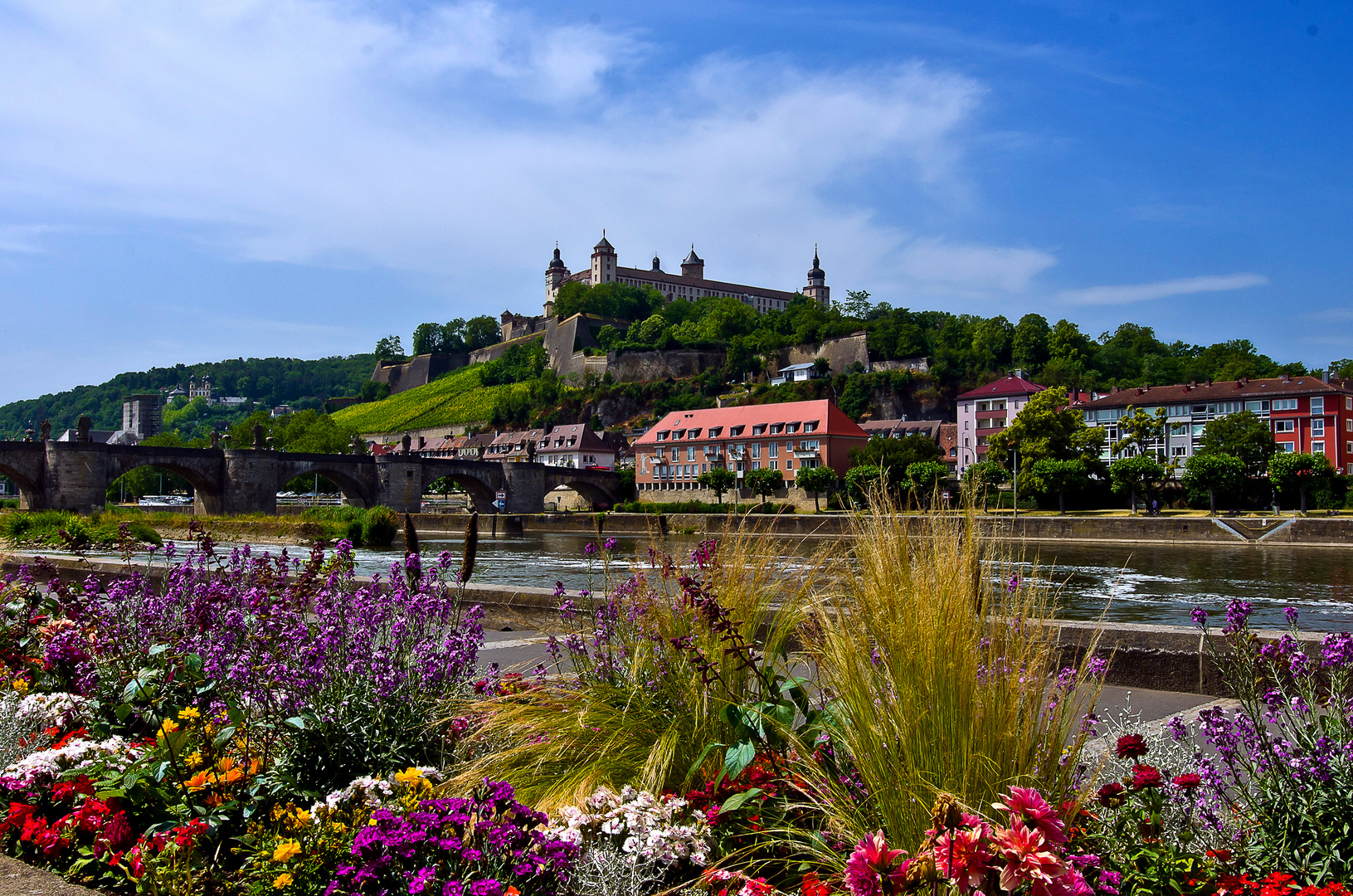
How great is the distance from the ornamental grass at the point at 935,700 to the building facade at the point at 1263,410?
57823 millimetres

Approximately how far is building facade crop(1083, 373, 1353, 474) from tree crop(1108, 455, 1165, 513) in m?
8.49

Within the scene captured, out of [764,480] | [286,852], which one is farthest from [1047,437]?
[286,852]

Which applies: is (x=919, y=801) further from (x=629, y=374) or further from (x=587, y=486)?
(x=629, y=374)

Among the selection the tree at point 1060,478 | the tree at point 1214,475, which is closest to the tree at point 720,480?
the tree at point 1060,478

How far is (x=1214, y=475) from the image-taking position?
45625mm

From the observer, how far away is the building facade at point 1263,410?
191ft

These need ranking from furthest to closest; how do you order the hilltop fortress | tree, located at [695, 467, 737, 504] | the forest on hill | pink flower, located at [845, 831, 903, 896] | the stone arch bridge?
1. the forest on hill
2. the hilltop fortress
3. tree, located at [695, 467, 737, 504]
4. the stone arch bridge
5. pink flower, located at [845, 831, 903, 896]

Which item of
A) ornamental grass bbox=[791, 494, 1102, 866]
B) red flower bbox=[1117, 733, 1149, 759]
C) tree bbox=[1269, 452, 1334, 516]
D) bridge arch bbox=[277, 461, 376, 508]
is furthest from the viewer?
bridge arch bbox=[277, 461, 376, 508]

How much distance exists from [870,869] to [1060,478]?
161ft

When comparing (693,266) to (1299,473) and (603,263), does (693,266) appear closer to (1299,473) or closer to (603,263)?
(603,263)

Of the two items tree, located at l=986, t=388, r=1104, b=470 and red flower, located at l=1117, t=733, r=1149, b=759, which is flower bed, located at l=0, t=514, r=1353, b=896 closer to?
red flower, located at l=1117, t=733, r=1149, b=759

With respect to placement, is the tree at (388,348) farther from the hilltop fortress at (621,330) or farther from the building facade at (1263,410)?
the building facade at (1263,410)

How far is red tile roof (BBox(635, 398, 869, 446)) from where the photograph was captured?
66625mm

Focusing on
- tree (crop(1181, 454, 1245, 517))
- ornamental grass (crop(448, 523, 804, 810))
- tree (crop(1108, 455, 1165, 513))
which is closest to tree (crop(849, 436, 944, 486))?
tree (crop(1108, 455, 1165, 513))
